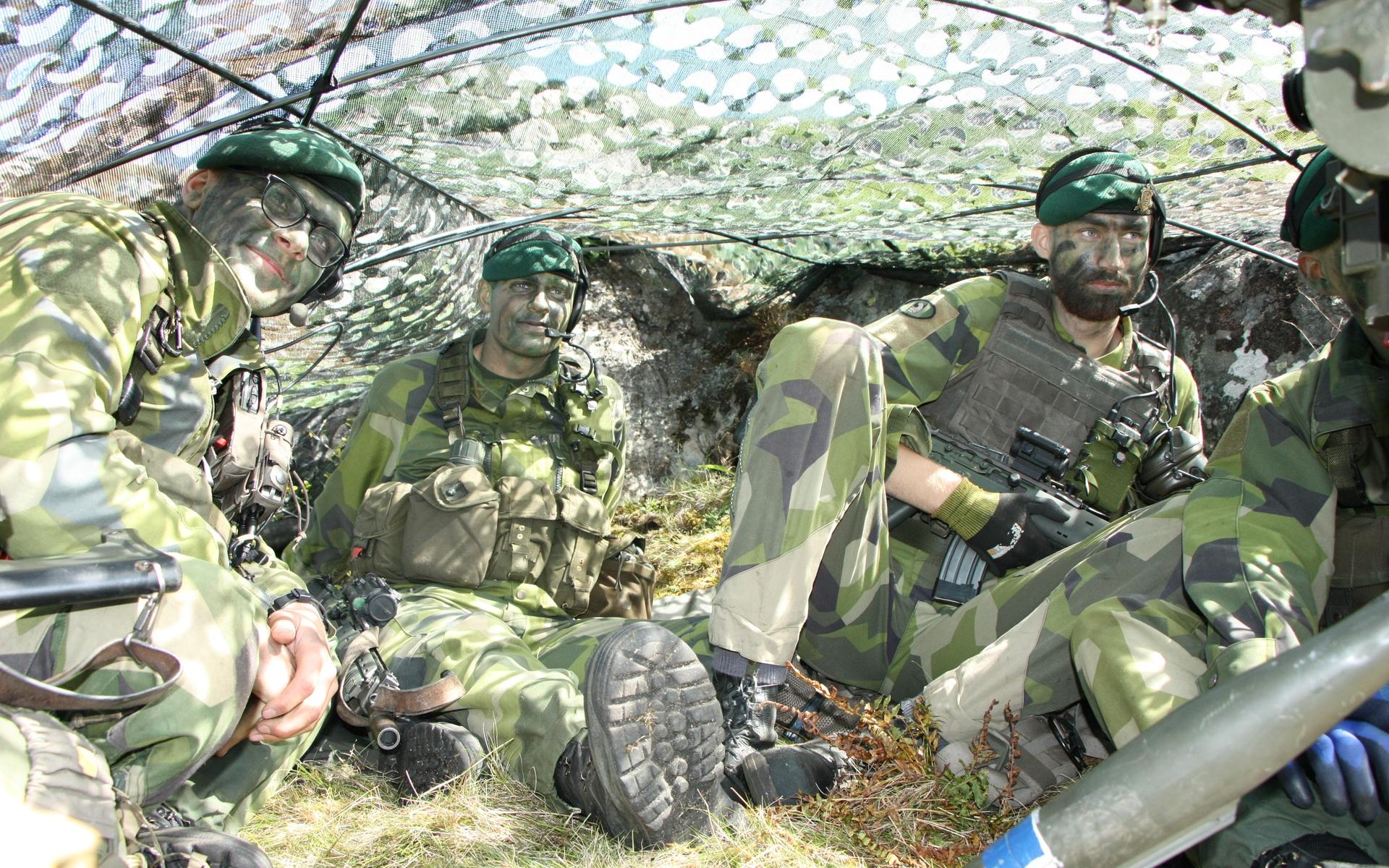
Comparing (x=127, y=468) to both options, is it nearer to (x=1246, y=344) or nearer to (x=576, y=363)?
(x=576, y=363)

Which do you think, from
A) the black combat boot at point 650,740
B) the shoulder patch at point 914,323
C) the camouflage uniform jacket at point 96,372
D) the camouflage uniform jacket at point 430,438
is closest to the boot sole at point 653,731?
the black combat boot at point 650,740

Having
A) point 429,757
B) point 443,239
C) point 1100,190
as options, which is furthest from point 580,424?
point 1100,190

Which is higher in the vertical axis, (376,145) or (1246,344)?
(376,145)

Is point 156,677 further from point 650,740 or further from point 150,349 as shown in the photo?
point 650,740

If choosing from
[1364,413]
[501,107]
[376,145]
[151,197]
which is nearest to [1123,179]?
[1364,413]

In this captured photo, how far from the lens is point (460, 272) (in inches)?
199

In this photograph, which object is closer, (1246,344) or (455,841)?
(455,841)

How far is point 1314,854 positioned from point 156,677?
6.96ft

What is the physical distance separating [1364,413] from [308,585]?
10.2 feet

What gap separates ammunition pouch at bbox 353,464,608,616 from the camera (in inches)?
148

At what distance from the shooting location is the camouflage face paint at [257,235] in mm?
2830

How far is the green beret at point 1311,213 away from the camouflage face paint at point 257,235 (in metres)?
2.62

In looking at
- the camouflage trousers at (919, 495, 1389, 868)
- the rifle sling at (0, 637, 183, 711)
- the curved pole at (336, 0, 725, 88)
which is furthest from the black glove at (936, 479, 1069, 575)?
the rifle sling at (0, 637, 183, 711)

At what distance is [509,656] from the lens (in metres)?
3.14
